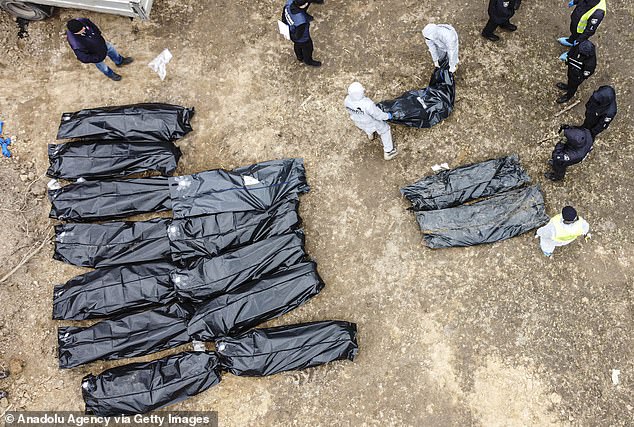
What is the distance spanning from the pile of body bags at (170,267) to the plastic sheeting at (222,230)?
0.5 inches

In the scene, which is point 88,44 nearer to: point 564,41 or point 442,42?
point 442,42

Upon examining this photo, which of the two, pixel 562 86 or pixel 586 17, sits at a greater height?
pixel 586 17

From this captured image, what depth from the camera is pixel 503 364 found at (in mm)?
6039

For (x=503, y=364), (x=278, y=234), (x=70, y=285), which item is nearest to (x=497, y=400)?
(x=503, y=364)

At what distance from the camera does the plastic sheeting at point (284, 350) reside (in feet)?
19.3

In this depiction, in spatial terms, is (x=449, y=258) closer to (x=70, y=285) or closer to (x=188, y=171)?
(x=188, y=171)

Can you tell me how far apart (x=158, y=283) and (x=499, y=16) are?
5.58 meters

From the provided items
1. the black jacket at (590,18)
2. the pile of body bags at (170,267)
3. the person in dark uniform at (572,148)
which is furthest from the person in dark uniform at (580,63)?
the pile of body bags at (170,267)

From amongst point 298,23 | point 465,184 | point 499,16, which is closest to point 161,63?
point 298,23

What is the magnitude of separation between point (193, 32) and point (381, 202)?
12.3 feet

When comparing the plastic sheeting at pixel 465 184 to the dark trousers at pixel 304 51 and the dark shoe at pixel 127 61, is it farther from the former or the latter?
the dark shoe at pixel 127 61

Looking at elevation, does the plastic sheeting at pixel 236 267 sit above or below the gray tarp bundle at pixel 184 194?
below

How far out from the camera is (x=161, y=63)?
23.7ft

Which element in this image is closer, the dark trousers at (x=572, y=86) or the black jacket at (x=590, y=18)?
the black jacket at (x=590, y=18)
